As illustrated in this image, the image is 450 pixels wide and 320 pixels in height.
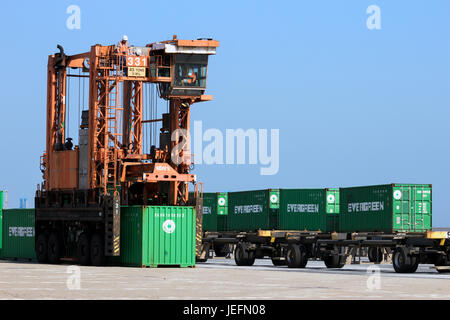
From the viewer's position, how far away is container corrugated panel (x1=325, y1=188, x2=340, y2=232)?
48.7m

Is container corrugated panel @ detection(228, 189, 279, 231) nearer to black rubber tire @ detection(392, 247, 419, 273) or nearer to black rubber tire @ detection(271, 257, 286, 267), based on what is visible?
black rubber tire @ detection(271, 257, 286, 267)

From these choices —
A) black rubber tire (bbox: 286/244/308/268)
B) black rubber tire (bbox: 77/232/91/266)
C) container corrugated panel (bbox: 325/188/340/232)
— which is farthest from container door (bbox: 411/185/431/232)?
black rubber tire (bbox: 77/232/91/266)

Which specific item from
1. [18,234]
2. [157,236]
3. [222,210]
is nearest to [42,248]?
[18,234]

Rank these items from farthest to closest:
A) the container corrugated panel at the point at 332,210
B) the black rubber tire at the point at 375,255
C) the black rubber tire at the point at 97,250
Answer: the container corrugated panel at the point at 332,210 → the black rubber tire at the point at 375,255 → the black rubber tire at the point at 97,250

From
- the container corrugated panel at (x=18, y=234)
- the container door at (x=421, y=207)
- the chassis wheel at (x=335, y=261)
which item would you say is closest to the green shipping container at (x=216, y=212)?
the container corrugated panel at (x=18, y=234)

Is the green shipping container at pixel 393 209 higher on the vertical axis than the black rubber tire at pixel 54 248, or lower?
higher

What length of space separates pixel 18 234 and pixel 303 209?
14.3 meters

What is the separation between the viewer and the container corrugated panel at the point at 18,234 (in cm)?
4372

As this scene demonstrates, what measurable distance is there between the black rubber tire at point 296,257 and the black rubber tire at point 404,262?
5457 millimetres

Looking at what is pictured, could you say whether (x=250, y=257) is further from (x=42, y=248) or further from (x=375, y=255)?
(x=42, y=248)

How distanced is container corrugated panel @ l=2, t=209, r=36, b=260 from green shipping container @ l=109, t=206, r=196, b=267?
28.7 feet

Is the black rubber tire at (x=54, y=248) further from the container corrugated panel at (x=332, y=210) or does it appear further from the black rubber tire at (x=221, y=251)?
the black rubber tire at (x=221, y=251)

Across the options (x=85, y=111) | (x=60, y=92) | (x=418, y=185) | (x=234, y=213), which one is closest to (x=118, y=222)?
(x=85, y=111)

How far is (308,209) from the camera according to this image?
162ft
